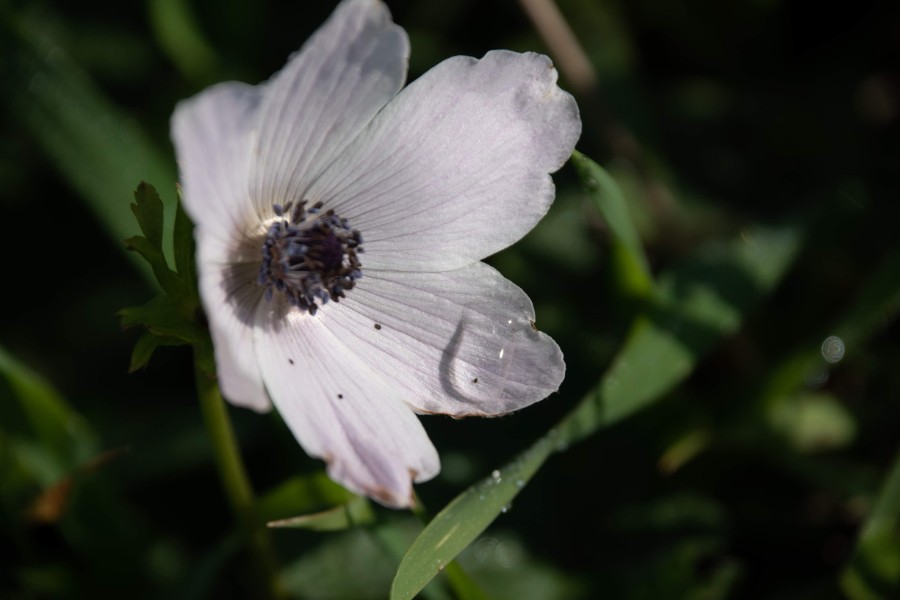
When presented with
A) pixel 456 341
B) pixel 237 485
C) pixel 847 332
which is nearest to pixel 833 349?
pixel 847 332

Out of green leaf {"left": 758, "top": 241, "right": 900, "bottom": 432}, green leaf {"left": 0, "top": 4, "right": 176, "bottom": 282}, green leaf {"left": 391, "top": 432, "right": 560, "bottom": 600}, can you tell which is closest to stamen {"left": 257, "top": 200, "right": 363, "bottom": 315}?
green leaf {"left": 391, "top": 432, "right": 560, "bottom": 600}

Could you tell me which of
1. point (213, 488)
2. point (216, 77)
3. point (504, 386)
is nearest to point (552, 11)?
point (216, 77)

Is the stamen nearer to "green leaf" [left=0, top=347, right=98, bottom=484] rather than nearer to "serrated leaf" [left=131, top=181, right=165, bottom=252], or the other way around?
"serrated leaf" [left=131, top=181, right=165, bottom=252]

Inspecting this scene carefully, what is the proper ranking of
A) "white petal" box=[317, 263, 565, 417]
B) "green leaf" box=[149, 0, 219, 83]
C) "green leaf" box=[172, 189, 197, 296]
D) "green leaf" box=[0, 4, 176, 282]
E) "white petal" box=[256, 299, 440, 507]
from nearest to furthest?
"white petal" box=[256, 299, 440, 507]
"green leaf" box=[172, 189, 197, 296]
"white petal" box=[317, 263, 565, 417]
"green leaf" box=[0, 4, 176, 282]
"green leaf" box=[149, 0, 219, 83]

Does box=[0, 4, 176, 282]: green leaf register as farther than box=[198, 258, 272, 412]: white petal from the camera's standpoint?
Yes

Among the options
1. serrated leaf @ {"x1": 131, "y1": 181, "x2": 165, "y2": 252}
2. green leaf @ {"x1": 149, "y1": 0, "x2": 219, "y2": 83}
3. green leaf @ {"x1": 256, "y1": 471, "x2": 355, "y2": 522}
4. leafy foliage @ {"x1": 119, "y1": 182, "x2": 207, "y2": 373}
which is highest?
green leaf @ {"x1": 149, "y1": 0, "x2": 219, "y2": 83}

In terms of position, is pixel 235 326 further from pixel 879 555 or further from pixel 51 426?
pixel 879 555

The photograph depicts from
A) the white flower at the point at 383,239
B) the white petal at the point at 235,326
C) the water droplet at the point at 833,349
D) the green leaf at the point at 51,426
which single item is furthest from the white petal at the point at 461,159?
the water droplet at the point at 833,349

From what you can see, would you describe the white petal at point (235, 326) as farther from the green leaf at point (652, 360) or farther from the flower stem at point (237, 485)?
the green leaf at point (652, 360)
